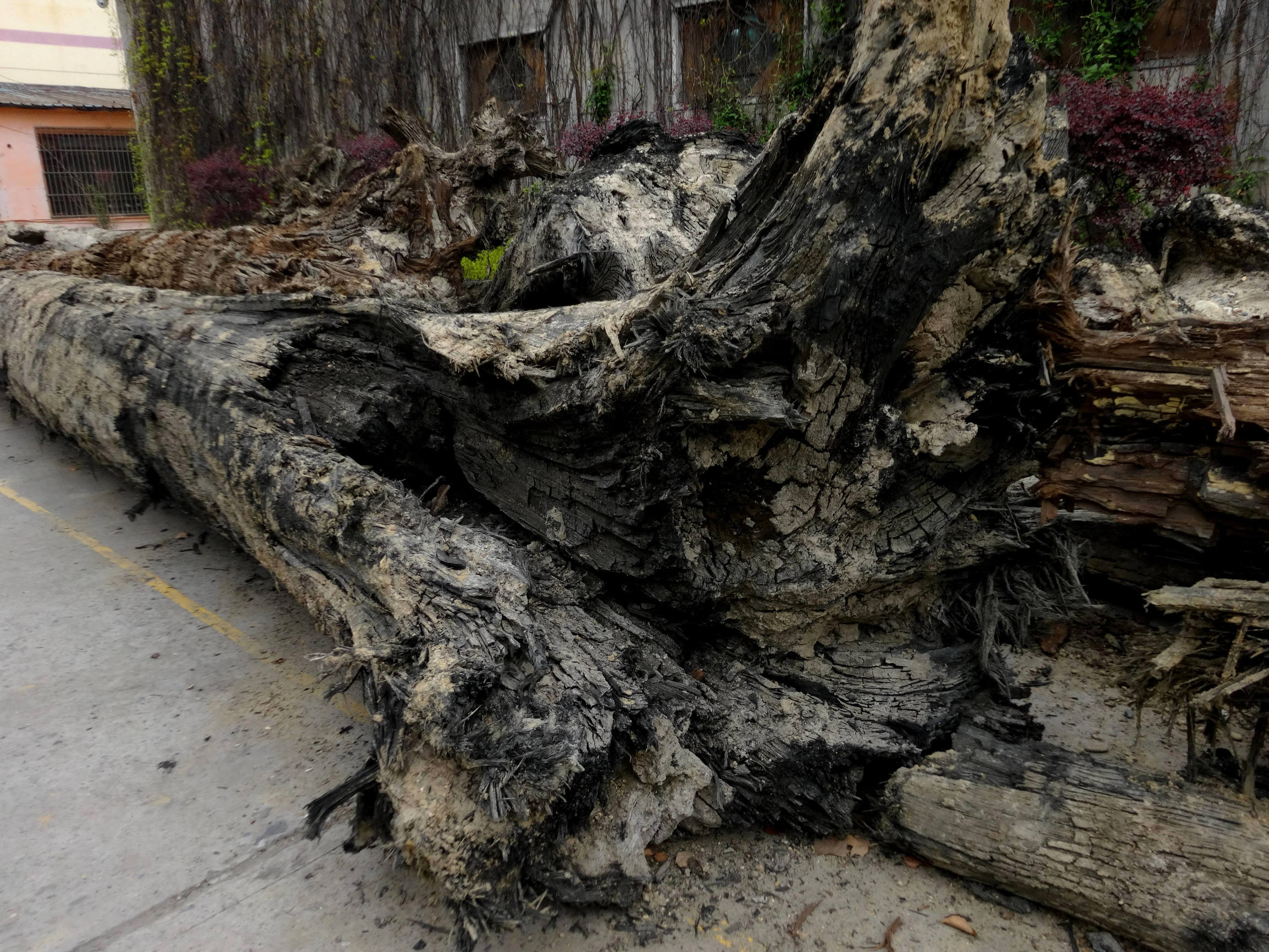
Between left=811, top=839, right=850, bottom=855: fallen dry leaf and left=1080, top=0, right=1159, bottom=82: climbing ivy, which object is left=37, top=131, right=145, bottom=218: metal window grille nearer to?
left=1080, top=0, right=1159, bottom=82: climbing ivy

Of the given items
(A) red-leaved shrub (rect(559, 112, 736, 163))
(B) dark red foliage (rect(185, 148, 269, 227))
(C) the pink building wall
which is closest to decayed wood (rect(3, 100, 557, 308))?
(A) red-leaved shrub (rect(559, 112, 736, 163))

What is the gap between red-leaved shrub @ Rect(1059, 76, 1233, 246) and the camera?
5375mm

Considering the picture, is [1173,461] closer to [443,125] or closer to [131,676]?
[131,676]

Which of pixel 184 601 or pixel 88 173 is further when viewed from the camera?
pixel 88 173

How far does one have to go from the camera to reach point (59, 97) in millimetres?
15523

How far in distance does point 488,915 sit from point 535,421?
4.35ft

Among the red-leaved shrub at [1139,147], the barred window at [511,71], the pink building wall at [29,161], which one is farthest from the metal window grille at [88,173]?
the red-leaved shrub at [1139,147]

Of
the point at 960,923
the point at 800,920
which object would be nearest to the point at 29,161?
the point at 800,920

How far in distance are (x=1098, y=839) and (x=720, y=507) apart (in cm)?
118

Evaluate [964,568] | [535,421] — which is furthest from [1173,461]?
[535,421]

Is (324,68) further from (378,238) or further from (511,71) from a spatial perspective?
(378,238)

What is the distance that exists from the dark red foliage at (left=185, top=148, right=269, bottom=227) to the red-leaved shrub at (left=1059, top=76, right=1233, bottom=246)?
362 inches

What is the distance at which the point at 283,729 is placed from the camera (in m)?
Result: 2.50

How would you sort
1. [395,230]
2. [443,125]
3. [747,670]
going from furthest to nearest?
[443,125] → [395,230] → [747,670]
